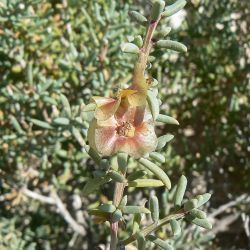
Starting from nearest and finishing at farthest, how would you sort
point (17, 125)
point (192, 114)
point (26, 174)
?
point (17, 125) < point (26, 174) < point (192, 114)

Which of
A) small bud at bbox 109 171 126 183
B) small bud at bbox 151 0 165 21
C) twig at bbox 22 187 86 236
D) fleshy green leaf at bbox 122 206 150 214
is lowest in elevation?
twig at bbox 22 187 86 236

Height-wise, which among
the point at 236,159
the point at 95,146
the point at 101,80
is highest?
the point at 95,146

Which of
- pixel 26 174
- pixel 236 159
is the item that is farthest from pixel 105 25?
pixel 236 159

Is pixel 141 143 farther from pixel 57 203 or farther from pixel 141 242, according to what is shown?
pixel 57 203

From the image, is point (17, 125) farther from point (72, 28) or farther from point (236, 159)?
point (236, 159)

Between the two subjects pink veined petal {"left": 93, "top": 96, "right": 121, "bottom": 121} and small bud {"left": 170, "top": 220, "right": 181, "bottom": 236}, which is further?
small bud {"left": 170, "top": 220, "right": 181, "bottom": 236}

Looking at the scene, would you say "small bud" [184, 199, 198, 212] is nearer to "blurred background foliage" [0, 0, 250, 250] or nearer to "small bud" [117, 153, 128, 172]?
"small bud" [117, 153, 128, 172]

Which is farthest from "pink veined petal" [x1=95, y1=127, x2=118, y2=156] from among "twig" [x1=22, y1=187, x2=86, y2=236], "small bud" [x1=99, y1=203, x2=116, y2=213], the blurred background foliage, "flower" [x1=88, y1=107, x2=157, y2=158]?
"twig" [x1=22, y1=187, x2=86, y2=236]
